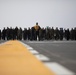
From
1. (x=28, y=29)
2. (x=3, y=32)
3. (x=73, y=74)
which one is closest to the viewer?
(x=73, y=74)

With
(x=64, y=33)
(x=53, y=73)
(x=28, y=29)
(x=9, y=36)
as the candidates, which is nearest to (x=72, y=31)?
(x=64, y=33)

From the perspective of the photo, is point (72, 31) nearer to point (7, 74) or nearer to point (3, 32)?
point (3, 32)

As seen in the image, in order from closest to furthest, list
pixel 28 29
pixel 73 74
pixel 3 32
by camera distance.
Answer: pixel 73 74 → pixel 3 32 → pixel 28 29

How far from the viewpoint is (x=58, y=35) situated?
5094 inches

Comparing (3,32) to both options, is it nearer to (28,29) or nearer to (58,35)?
(28,29)

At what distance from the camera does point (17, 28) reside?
13125 centimetres

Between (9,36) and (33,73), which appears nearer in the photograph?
(33,73)

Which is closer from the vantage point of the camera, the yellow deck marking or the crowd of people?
the yellow deck marking

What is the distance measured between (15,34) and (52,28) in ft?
73.5

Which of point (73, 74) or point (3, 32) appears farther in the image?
point (3, 32)

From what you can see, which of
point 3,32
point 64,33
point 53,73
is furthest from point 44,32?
point 53,73

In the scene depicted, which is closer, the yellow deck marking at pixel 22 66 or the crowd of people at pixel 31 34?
the yellow deck marking at pixel 22 66

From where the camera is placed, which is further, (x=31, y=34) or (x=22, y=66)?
(x=31, y=34)

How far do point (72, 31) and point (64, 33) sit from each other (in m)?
10.2
